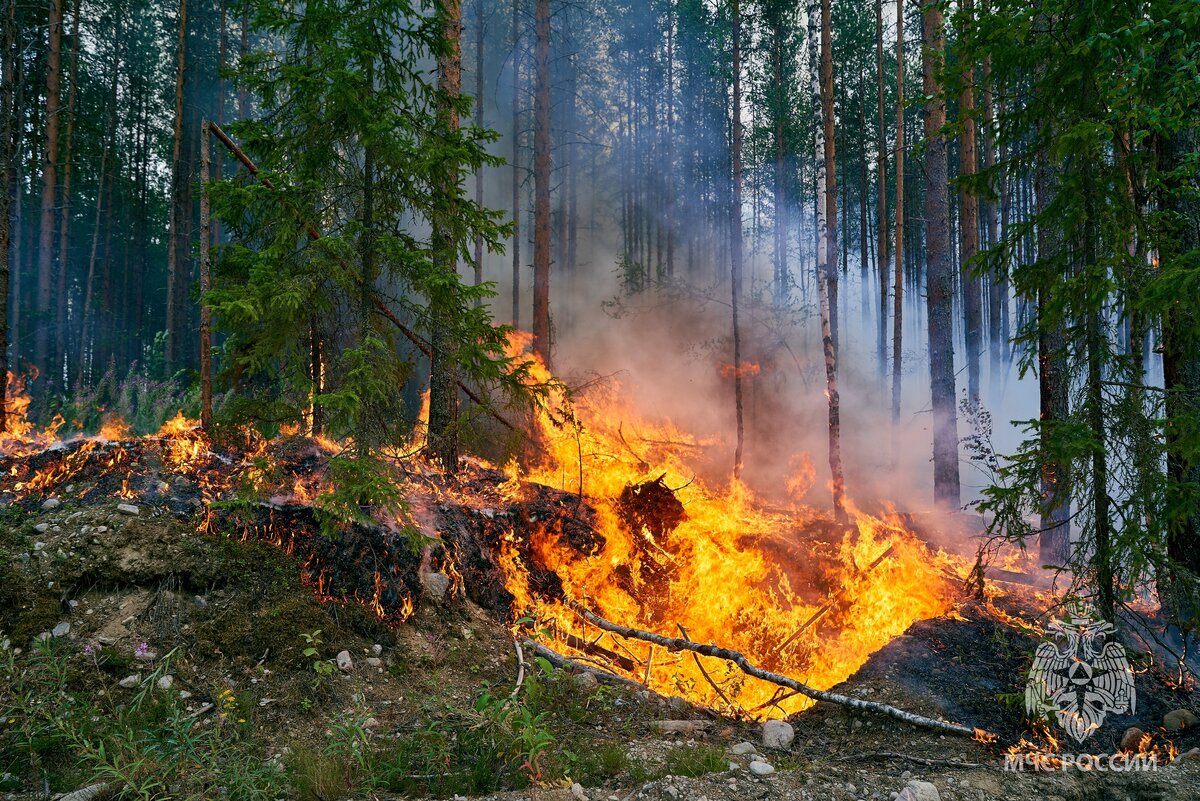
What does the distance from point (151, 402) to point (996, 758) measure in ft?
43.4

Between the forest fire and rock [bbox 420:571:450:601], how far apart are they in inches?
3.1

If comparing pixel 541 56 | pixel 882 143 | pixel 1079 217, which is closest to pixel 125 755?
pixel 1079 217

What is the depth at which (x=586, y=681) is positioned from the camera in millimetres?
5605

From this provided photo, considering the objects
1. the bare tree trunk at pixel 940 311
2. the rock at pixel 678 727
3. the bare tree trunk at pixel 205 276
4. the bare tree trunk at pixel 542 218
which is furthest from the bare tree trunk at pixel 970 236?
the bare tree trunk at pixel 205 276

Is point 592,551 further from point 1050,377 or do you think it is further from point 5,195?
point 5,195

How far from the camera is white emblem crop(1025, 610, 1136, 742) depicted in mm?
4793

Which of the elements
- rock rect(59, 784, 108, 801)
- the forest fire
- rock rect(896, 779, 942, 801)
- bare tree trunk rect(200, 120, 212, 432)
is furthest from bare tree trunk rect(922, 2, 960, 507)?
rock rect(59, 784, 108, 801)

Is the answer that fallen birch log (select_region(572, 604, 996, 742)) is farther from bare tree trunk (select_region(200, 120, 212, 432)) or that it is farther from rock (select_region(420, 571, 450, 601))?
bare tree trunk (select_region(200, 120, 212, 432))

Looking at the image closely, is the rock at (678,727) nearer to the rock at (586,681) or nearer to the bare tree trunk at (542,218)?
the rock at (586,681)

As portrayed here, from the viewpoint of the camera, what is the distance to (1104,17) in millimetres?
4574

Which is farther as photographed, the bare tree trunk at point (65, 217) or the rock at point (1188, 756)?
the bare tree trunk at point (65, 217)

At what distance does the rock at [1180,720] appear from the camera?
15.4 feet

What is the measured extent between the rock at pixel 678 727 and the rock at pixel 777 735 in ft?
1.55

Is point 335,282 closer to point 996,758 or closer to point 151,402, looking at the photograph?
point 996,758
